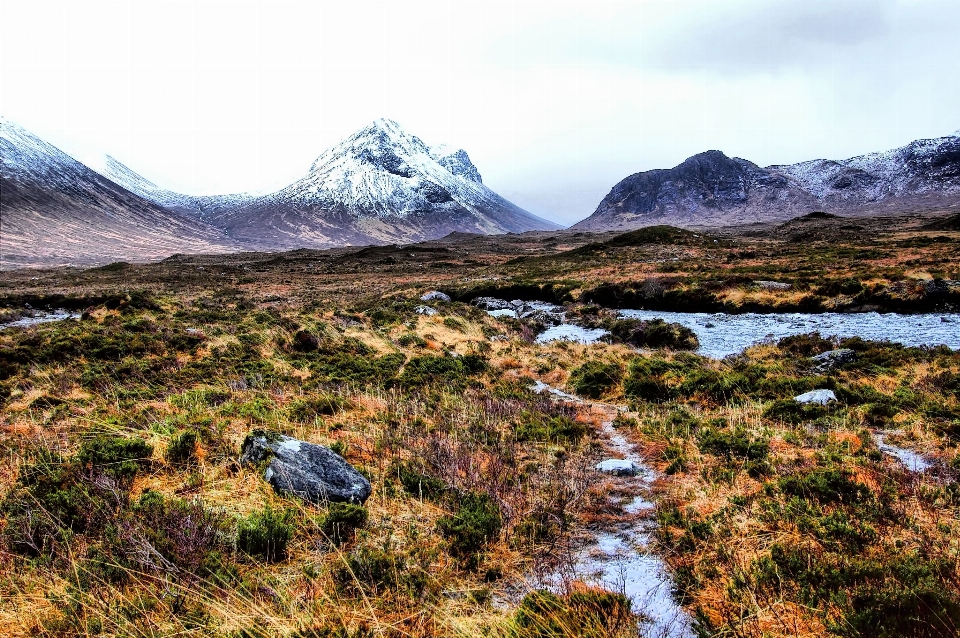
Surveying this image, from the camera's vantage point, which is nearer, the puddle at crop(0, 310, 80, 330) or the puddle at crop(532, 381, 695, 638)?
the puddle at crop(532, 381, 695, 638)

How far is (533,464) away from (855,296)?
85.3ft

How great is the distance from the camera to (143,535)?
431 centimetres

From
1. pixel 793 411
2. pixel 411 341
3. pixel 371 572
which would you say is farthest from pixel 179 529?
pixel 411 341

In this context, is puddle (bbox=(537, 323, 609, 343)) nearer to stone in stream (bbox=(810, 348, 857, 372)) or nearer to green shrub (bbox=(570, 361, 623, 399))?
green shrub (bbox=(570, 361, 623, 399))

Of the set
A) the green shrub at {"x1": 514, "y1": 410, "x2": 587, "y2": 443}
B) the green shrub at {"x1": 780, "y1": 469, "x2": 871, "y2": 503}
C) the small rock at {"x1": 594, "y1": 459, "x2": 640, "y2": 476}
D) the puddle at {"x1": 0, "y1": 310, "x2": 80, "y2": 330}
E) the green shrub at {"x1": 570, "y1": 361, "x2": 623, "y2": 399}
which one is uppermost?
the green shrub at {"x1": 780, "y1": 469, "x2": 871, "y2": 503}

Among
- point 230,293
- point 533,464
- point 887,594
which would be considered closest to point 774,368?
point 533,464

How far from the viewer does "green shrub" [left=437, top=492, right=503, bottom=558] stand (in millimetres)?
4910

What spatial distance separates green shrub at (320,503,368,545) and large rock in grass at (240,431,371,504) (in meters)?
0.49

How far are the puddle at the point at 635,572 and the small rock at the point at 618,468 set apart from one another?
1052 mm

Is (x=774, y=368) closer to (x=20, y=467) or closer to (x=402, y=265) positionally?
(x=20, y=467)

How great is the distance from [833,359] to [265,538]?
17.9m

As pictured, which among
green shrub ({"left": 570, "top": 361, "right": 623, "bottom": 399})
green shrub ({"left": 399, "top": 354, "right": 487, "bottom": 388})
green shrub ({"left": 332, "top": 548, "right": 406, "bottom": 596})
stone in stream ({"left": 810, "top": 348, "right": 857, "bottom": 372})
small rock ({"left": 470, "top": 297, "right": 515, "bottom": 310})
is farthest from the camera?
small rock ({"left": 470, "top": 297, "right": 515, "bottom": 310})

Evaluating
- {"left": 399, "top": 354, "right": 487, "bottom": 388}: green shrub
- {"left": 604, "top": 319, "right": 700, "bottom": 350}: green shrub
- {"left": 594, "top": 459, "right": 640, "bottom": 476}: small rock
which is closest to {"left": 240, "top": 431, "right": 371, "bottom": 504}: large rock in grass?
{"left": 594, "top": 459, "right": 640, "bottom": 476}: small rock

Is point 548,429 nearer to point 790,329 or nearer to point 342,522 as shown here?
point 342,522
